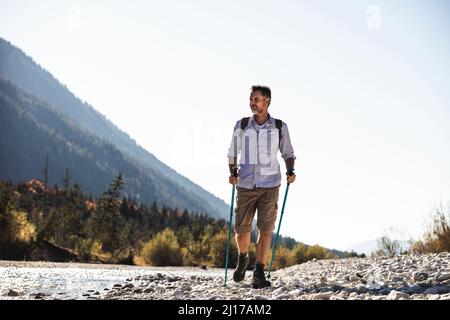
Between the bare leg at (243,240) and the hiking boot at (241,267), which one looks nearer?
the bare leg at (243,240)

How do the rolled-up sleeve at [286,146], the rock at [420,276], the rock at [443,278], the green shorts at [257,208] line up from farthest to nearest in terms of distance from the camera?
the rolled-up sleeve at [286,146] → the green shorts at [257,208] → the rock at [420,276] → the rock at [443,278]

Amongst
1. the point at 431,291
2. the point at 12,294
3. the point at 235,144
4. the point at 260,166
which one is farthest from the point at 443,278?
the point at 12,294

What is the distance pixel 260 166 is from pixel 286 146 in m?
0.46

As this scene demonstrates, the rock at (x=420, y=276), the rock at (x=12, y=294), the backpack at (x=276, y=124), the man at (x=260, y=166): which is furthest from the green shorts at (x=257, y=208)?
the rock at (x=12, y=294)

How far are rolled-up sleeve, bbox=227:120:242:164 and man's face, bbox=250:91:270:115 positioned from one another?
1.07ft

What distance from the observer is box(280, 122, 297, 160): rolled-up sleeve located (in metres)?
6.44

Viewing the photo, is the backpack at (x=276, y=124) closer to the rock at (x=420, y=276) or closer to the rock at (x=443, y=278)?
the rock at (x=420, y=276)

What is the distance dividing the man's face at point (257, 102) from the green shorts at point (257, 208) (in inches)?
39.4

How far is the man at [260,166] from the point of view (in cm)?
627

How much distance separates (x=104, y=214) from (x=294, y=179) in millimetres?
35252

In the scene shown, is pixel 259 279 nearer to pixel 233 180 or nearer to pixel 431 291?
pixel 233 180

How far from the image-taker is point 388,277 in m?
6.62
